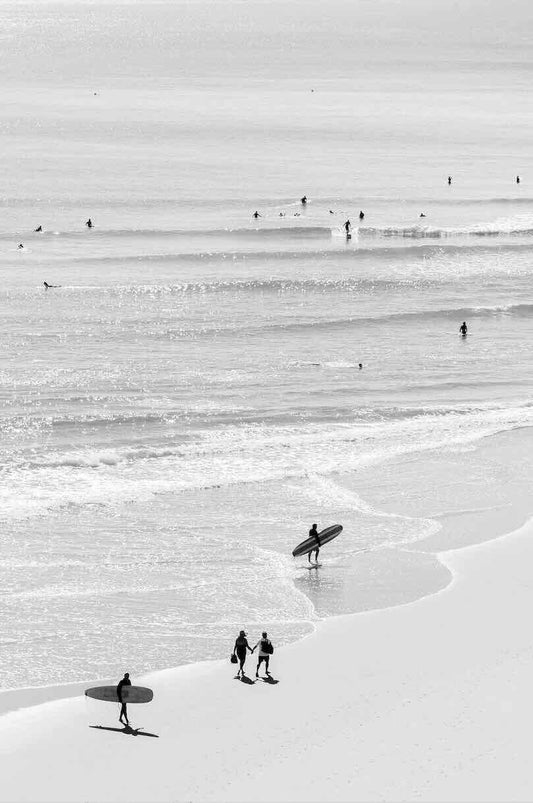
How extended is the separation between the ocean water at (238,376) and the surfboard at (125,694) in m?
1.61

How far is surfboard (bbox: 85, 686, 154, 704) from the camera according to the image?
851 inches

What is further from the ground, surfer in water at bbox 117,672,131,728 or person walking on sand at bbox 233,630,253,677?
person walking on sand at bbox 233,630,253,677

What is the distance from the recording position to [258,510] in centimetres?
3281

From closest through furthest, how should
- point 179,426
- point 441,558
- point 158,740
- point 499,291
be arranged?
point 158,740 < point 441,558 < point 179,426 < point 499,291

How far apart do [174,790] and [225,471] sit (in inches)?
670

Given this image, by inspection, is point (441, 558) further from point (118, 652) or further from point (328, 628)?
point (118, 652)

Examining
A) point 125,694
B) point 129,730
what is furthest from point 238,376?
point 129,730

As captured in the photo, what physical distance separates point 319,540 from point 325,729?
8767mm

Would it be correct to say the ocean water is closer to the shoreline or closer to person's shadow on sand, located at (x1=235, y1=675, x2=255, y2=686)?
the shoreline

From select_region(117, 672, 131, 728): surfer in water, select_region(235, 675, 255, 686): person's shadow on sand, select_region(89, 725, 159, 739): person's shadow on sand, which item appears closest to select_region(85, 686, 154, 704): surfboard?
select_region(117, 672, 131, 728): surfer in water

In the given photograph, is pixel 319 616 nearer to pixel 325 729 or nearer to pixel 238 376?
pixel 325 729

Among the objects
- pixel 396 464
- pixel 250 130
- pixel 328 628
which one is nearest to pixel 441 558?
pixel 328 628

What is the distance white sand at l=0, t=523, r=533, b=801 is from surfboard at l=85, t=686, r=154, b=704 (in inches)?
9.7

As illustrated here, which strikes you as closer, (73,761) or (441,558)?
(73,761)
